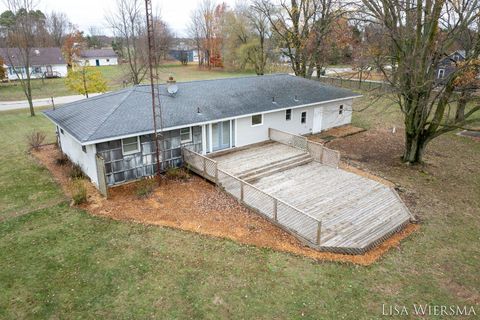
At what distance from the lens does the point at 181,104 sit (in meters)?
16.9

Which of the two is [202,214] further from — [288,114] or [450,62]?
[450,62]

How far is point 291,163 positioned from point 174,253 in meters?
8.04

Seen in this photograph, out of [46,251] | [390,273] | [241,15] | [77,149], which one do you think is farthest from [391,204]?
[241,15]

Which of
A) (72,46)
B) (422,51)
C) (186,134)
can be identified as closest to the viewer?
(422,51)

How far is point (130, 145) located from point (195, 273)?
7.15 m

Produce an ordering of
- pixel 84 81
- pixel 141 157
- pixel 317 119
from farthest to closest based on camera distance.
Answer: pixel 84 81 < pixel 317 119 < pixel 141 157

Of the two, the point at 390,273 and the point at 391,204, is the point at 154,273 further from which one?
the point at 391,204

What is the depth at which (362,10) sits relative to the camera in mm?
17828

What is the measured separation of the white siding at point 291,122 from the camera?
18.3 m

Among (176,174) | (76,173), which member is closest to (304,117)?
(176,174)

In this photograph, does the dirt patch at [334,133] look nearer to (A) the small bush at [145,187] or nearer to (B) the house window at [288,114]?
(B) the house window at [288,114]

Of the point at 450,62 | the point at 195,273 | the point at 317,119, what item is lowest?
the point at 195,273

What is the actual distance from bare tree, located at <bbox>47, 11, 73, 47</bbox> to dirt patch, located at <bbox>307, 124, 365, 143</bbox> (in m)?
75.3

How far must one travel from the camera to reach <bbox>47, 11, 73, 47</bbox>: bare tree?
7725cm
